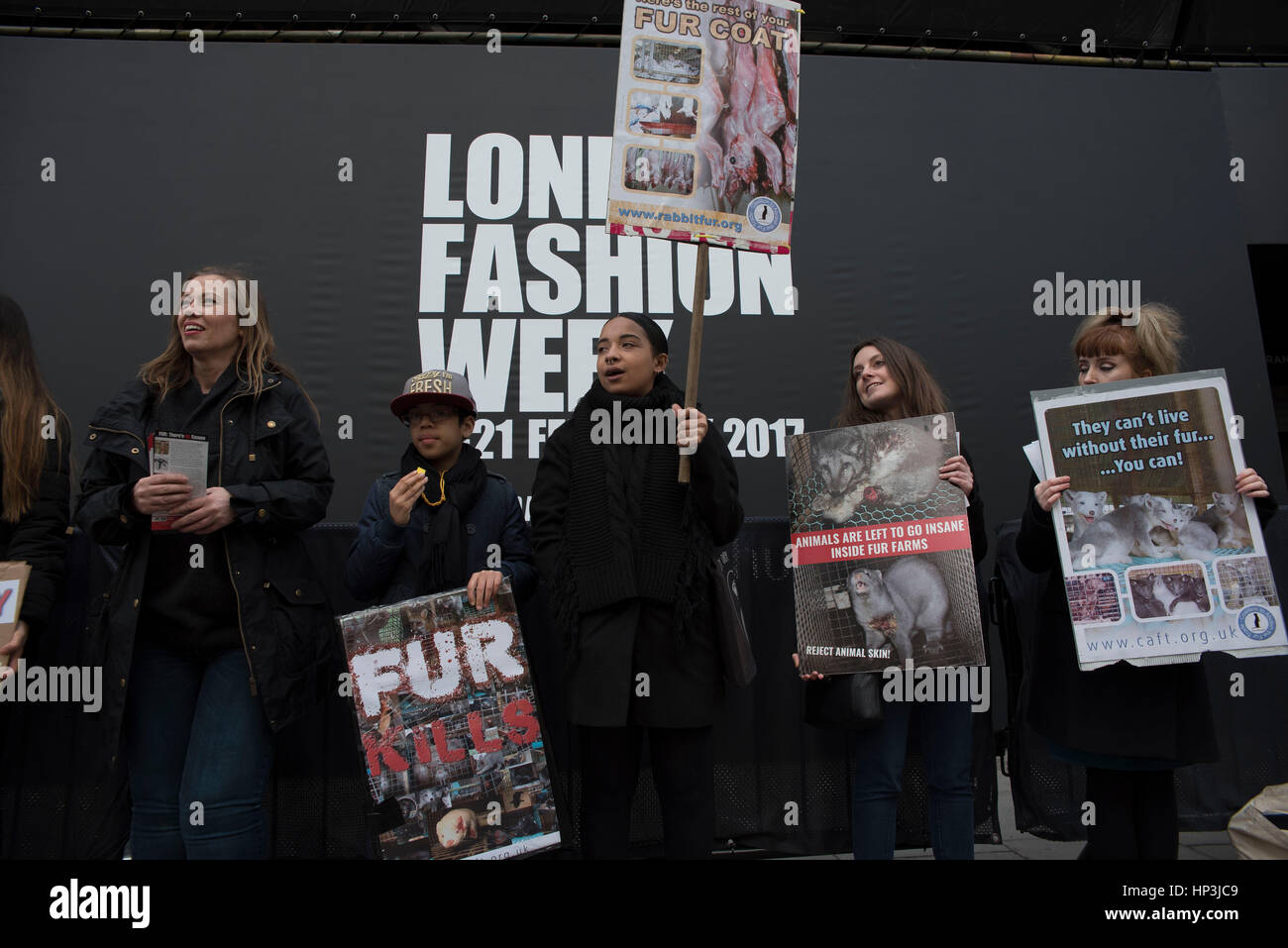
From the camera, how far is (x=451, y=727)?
2.80m

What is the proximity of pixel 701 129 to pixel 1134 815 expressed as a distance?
102 inches

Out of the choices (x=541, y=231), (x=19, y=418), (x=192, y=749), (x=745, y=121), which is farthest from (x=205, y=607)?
(x=541, y=231)

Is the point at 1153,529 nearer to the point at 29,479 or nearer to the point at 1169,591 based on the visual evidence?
the point at 1169,591

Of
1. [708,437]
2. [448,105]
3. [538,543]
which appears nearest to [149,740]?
[538,543]

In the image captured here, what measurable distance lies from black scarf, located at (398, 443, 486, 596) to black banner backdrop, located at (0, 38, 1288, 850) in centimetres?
207

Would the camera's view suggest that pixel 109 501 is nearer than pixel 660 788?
Yes

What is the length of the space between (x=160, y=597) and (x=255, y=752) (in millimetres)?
530

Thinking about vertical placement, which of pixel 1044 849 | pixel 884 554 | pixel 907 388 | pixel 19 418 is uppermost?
pixel 907 388

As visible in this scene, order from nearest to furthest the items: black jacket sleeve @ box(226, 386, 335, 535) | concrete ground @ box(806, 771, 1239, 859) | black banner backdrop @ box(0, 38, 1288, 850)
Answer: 1. black jacket sleeve @ box(226, 386, 335, 535)
2. concrete ground @ box(806, 771, 1239, 859)
3. black banner backdrop @ box(0, 38, 1288, 850)

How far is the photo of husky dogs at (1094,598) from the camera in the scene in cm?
276

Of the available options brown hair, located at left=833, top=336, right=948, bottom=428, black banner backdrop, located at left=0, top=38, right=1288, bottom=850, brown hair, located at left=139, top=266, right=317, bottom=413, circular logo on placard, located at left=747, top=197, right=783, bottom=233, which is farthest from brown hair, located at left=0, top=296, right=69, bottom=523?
brown hair, located at left=833, top=336, right=948, bottom=428

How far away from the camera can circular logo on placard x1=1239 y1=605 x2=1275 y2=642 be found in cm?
270

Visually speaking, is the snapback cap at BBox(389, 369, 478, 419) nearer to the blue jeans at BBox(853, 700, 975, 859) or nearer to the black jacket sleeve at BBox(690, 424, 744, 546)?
the black jacket sleeve at BBox(690, 424, 744, 546)

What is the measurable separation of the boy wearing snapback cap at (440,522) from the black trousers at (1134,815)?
1931 mm
